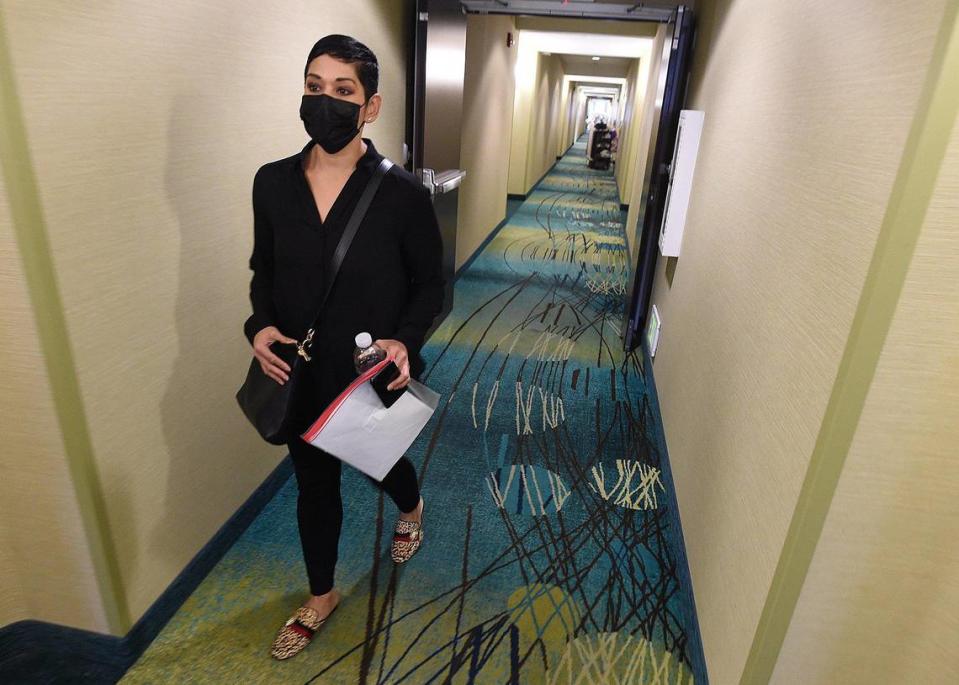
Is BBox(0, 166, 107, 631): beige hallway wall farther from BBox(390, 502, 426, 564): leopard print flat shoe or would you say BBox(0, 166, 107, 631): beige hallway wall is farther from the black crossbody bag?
BBox(390, 502, 426, 564): leopard print flat shoe

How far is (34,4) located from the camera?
3.81 feet

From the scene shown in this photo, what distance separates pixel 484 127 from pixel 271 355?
184 inches

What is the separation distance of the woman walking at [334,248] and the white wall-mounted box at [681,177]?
176cm

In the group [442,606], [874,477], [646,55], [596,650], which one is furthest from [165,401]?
[646,55]

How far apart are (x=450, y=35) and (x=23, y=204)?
276 cm

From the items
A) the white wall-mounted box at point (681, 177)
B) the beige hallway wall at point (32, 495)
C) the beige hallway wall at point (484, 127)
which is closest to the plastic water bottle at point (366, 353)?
the beige hallway wall at point (32, 495)

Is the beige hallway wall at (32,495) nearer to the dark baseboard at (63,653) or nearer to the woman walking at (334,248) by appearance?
the dark baseboard at (63,653)

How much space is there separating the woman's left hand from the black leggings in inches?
11.3

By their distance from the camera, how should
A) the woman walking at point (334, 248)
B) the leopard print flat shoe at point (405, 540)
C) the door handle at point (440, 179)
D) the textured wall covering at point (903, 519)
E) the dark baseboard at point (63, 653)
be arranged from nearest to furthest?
the textured wall covering at point (903, 519) → the woman walking at point (334, 248) → the dark baseboard at point (63, 653) → the leopard print flat shoe at point (405, 540) → the door handle at point (440, 179)

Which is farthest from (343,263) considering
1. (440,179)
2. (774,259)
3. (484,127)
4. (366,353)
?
(484,127)

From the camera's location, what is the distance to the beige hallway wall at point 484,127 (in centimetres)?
490

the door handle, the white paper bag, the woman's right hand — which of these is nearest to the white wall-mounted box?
the door handle

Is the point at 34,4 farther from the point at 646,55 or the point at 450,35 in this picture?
the point at 646,55

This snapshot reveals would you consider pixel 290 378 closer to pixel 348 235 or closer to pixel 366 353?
pixel 366 353
